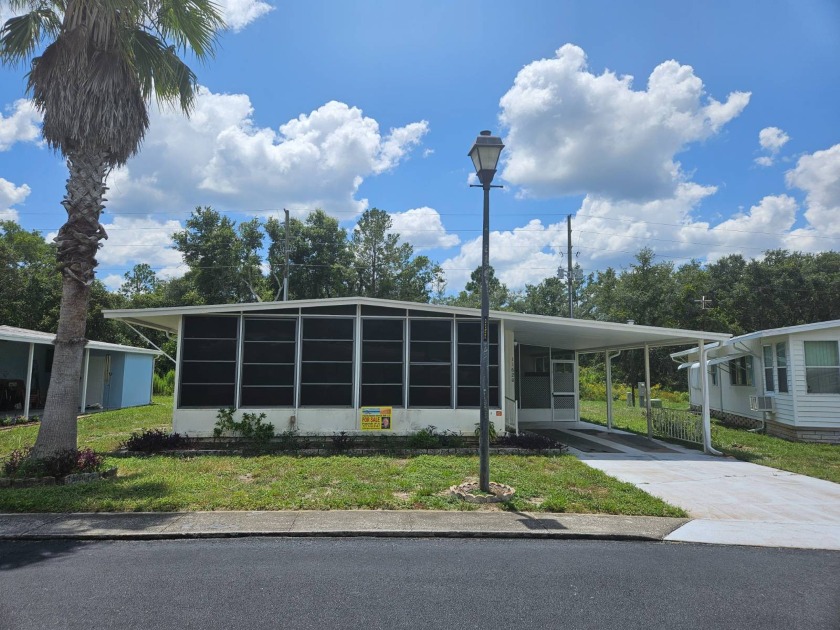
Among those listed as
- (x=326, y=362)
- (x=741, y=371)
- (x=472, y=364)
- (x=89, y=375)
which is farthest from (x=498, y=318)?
(x=89, y=375)

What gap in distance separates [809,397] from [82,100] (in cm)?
1663

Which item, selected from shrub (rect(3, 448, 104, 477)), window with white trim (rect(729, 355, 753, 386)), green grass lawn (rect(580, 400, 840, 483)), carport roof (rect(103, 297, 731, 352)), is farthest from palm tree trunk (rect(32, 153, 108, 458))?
window with white trim (rect(729, 355, 753, 386))

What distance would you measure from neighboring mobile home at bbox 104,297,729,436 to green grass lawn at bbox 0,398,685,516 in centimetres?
157

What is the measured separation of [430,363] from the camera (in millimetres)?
12242

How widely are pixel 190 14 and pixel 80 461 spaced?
23.9 feet

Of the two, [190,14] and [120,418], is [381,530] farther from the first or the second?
[120,418]

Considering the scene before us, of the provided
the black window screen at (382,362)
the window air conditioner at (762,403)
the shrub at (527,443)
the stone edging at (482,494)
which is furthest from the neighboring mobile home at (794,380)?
the stone edging at (482,494)

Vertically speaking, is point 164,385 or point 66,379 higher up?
point 66,379

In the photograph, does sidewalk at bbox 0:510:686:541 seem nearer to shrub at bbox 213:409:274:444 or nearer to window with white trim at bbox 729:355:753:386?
shrub at bbox 213:409:274:444

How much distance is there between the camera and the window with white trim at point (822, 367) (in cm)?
1363

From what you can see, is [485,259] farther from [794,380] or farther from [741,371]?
[741,371]

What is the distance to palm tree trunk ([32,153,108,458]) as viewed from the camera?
8156 millimetres

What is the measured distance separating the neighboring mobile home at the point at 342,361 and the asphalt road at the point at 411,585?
250 inches

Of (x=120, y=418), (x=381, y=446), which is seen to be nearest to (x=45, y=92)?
(x=381, y=446)
